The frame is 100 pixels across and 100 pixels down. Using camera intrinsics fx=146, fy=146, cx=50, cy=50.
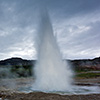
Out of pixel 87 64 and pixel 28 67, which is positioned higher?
pixel 87 64

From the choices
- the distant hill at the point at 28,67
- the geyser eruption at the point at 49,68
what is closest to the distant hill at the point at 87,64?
the distant hill at the point at 28,67

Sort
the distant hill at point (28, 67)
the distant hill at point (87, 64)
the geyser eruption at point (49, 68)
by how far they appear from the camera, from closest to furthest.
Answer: the geyser eruption at point (49, 68)
the distant hill at point (28, 67)
the distant hill at point (87, 64)

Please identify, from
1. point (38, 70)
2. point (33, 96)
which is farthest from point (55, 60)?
point (33, 96)

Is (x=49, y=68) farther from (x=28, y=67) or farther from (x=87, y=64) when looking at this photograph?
(x=87, y=64)

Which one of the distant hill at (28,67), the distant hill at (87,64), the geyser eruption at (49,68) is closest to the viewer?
the geyser eruption at (49,68)

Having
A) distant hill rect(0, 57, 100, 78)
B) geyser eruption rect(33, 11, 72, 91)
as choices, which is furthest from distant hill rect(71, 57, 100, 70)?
geyser eruption rect(33, 11, 72, 91)

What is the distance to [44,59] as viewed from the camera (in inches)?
850

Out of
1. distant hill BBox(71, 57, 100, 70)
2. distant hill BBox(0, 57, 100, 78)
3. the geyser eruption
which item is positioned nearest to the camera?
the geyser eruption

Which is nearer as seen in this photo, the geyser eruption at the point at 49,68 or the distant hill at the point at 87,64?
the geyser eruption at the point at 49,68

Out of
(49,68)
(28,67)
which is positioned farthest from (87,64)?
(49,68)

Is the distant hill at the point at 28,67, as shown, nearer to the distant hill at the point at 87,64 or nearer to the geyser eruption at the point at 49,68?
the distant hill at the point at 87,64

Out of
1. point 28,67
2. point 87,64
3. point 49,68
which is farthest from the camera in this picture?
point 87,64

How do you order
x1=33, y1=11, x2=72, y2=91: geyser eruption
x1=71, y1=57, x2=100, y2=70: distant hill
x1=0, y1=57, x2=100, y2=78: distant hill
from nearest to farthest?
1. x1=33, y1=11, x2=72, y2=91: geyser eruption
2. x1=0, y1=57, x2=100, y2=78: distant hill
3. x1=71, y1=57, x2=100, y2=70: distant hill

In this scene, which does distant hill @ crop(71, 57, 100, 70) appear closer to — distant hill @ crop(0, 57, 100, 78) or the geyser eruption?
distant hill @ crop(0, 57, 100, 78)
